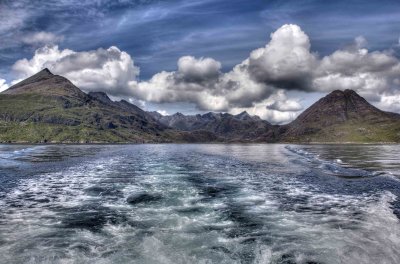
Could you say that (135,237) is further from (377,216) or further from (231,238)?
(377,216)

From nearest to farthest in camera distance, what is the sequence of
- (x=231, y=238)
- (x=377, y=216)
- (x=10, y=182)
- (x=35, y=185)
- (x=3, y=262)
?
(x=3, y=262)
(x=231, y=238)
(x=377, y=216)
(x=35, y=185)
(x=10, y=182)

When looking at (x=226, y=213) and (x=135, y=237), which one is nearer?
(x=135, y=237)

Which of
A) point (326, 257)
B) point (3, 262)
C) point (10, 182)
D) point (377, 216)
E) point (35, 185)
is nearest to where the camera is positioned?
point (3, 262)

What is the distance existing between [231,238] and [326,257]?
5.56 m

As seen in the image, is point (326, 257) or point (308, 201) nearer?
point (326, 257)

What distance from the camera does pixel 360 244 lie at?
1930 centimetres

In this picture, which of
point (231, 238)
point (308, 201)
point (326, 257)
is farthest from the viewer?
point (308, 201)

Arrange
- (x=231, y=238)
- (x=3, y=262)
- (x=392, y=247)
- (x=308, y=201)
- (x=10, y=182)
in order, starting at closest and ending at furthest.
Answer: (x=3, y=262) → (x=392, y=247) → (x=231, y=238) → (x=308, y=201) → (x=10, y=182)

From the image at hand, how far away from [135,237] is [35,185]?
28778 millimetres

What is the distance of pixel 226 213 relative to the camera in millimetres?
27219

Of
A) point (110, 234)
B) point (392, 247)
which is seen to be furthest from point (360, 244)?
point (110, 234)

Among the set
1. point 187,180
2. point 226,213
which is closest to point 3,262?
point 226,213

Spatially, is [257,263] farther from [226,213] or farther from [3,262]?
[3,262]

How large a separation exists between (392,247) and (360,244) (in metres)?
1.70
